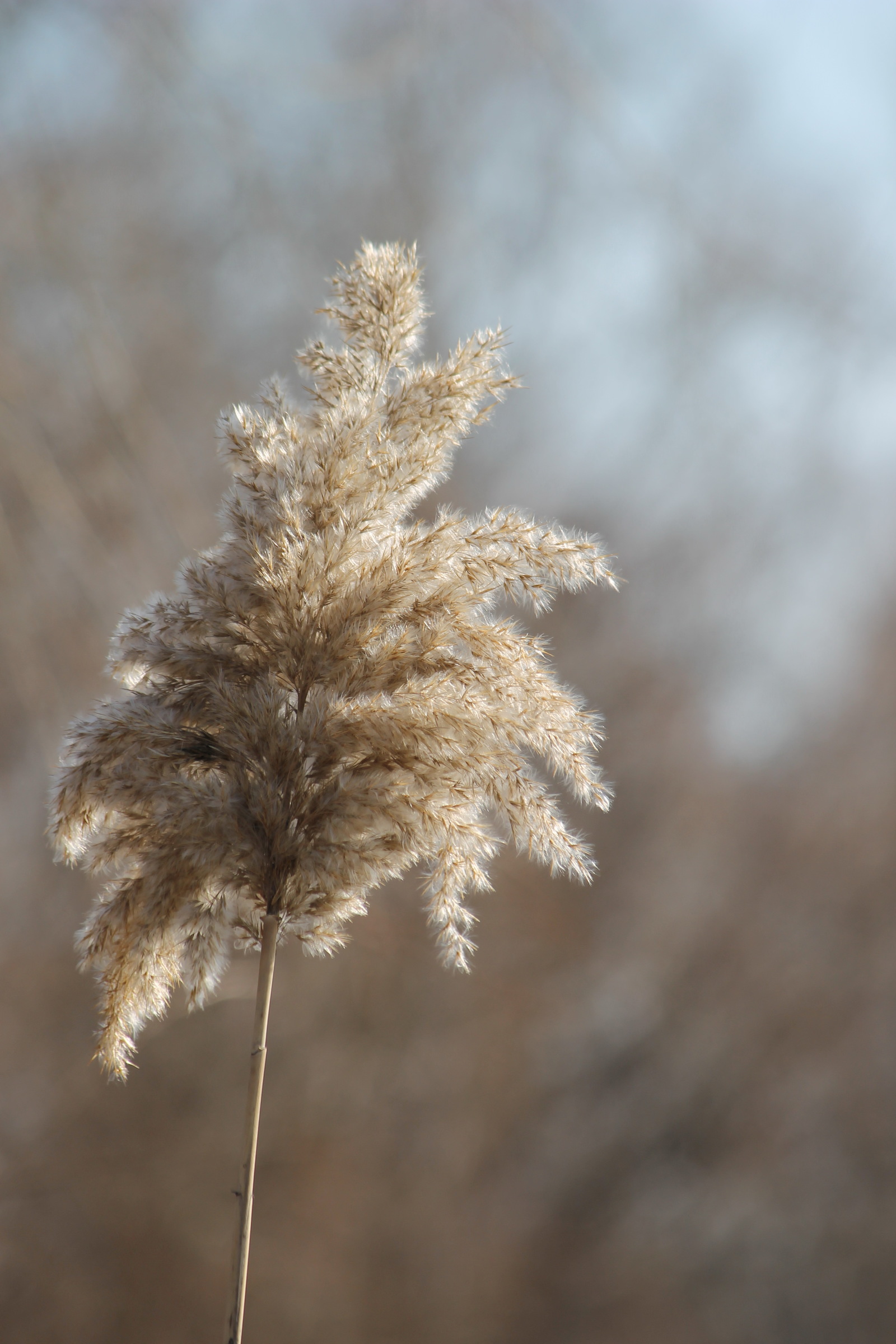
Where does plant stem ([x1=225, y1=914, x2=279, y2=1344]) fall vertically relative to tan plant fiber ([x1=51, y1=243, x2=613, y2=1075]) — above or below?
below

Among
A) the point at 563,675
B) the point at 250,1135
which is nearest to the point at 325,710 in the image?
the point at 250,1135

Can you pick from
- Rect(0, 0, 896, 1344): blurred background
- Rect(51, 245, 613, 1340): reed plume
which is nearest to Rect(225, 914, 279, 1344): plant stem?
Rect(51, 245, 613, 1340): reed plume

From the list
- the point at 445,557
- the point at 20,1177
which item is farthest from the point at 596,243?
the point at 20,1177

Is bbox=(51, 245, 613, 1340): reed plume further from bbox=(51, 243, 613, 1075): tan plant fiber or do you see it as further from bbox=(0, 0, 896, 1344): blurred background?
bbox=(0, 0, 896, 1344): blurred background

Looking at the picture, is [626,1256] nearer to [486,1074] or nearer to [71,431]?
[486,1074]

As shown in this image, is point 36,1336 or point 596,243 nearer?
point 36,1336
